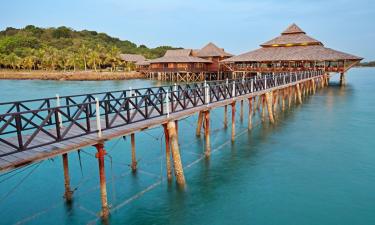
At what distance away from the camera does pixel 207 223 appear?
367 inches

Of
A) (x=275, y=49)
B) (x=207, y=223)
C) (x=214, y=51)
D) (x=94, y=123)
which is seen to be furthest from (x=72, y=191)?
(x=214, y=51)

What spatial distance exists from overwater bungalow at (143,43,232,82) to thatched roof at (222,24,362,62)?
8378mm

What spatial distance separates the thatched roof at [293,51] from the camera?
42.1 m

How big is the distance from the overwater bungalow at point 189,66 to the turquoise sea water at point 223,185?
3811 centimetres

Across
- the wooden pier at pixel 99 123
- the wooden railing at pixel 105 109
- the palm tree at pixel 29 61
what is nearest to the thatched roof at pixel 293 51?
the wooden railing at pixel 105 109

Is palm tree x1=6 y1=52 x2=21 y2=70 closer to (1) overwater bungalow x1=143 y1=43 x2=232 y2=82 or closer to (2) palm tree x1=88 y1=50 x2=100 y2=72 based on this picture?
(2) palm tree x1=88 y1=50 x2=100 y2=72

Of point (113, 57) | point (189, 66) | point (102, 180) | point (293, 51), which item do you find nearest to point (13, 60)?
point (113, 57)

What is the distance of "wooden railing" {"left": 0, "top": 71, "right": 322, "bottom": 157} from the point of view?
7.21 metres

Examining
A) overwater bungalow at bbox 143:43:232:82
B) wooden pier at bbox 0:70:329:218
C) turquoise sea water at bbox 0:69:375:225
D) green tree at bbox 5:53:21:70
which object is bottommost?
turquoise sea water at bbox 0:69:375:225

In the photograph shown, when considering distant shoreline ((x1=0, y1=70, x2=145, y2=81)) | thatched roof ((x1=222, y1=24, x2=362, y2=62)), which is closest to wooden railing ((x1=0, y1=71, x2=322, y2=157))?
thatched roof ((x1=222, y1=24, x2=362, y2=62))

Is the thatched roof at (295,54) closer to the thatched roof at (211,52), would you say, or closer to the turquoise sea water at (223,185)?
the thatched roof at (211,52)

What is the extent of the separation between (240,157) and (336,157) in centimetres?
482

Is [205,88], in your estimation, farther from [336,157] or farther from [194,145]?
[336,157]

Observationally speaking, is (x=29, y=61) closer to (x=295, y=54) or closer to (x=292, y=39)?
(x=292, y=39)
